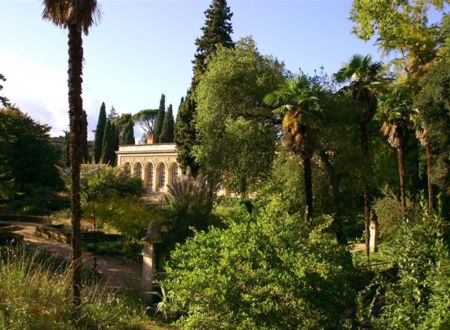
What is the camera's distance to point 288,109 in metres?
17.6

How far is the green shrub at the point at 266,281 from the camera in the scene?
7.87 meters

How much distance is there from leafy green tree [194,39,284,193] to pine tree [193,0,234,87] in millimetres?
8461

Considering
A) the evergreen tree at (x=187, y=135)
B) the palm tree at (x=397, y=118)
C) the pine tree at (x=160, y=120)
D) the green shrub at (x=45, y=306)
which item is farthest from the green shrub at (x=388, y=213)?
the pine tree at (x=160, y=120)

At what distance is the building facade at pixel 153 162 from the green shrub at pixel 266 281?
46505 mm

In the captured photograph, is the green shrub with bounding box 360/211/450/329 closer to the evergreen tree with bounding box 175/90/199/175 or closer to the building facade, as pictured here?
the evergreen tree with bounding box 175/90/199/175

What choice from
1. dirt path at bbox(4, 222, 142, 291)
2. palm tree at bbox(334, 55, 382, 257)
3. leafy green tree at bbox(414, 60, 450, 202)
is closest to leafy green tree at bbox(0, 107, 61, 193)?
dirt path at bbox(4, 222, 142, 291)

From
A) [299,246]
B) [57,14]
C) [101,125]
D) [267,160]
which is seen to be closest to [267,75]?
[267,160]

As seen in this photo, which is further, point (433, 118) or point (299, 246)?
point (433, 118)

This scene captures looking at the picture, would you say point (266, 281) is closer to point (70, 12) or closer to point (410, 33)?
point (70, 12)

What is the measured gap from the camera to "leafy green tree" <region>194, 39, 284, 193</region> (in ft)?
81.3

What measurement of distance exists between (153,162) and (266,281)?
50778mm

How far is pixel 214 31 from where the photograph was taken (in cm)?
3456

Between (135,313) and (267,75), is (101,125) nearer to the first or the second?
(267,75)

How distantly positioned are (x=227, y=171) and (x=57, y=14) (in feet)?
53.2
